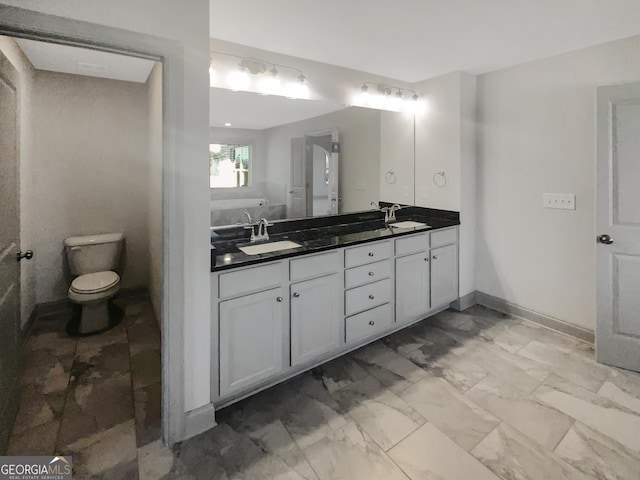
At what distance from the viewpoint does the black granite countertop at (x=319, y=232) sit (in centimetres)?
202

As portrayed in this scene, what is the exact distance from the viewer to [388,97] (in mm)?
3312

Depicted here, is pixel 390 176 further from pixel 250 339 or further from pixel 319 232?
pixel 250 339

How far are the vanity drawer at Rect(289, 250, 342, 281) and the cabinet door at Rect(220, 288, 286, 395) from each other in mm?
164

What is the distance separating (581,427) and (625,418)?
294 millimetres

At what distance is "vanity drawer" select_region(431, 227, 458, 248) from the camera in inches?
120

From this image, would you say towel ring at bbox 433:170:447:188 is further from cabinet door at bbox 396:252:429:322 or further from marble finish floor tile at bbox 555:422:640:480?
marble finish floor tile at bbox 555:422:640:480

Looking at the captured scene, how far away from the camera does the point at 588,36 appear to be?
2.38 meters

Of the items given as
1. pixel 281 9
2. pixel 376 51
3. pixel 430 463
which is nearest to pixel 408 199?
pixel 376 51

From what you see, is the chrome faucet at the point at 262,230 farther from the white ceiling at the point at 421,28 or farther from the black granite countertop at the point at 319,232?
the white ceiling at the point at 421,28

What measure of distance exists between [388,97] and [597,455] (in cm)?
301

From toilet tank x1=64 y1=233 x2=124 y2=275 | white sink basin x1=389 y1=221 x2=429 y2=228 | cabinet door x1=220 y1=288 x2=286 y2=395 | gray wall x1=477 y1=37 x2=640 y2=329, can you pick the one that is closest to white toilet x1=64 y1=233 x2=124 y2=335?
toilet tank x1=64 y1=233 x2=124 y2=275

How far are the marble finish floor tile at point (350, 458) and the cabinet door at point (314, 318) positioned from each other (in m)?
0.55

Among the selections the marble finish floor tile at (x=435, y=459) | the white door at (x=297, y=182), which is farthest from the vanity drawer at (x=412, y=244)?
the marble finish floor tile at (x=435, y=459)

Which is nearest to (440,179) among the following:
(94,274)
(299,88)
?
(299,88)
